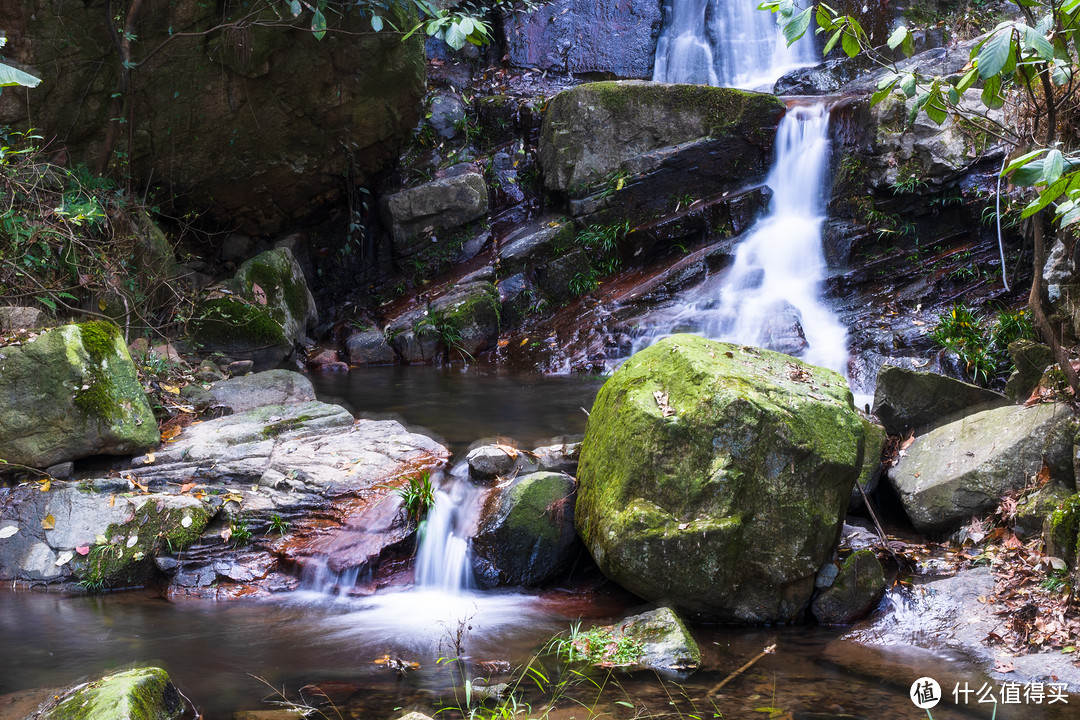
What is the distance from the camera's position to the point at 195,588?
4773 mm

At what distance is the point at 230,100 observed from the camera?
9703 mm

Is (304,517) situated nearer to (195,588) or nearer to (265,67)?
(195,588)

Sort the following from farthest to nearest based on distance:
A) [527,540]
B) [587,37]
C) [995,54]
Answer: [587,37] < [527,540] < [995,54]

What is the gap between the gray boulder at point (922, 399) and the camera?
5883 millimetres

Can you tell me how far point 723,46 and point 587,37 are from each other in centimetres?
273

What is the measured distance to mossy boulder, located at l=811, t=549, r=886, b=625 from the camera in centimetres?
420

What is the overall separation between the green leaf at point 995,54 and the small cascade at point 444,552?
12.9ft

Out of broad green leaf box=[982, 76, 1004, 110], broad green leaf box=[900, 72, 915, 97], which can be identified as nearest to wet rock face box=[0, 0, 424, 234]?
broad green leaf box=[900, 72, 915, 97]

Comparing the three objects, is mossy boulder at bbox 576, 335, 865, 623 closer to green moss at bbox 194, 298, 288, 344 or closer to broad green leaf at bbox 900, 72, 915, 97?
broad green leaf at bbox 900, 72, 915, 97

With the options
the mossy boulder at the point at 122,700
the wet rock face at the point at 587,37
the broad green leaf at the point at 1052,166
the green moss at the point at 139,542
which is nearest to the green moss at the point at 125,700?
the mossy boulder at the point at 122,700

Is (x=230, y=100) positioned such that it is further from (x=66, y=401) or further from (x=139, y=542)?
(x=139, y=542)

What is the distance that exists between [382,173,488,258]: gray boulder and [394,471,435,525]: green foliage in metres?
7.92

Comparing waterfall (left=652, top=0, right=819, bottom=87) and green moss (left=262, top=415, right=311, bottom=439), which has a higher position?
waterfall (left=652, top=0, right=819, bottom=87)

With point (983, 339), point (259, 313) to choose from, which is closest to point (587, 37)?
point (259, 313)
